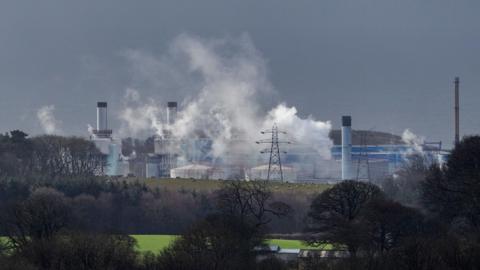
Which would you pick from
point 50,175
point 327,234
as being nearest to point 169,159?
point 50,175

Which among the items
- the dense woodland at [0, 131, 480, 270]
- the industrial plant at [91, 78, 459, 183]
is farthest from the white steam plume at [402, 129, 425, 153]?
the dense woodland at [0, 131, 480, 270]

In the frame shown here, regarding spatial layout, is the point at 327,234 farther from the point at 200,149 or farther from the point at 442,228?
the point at 200,149

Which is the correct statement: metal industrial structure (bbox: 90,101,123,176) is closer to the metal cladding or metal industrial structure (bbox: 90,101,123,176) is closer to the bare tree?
the metal cladding

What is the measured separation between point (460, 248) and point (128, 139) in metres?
58.9

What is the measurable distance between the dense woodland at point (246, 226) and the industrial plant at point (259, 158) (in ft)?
59.2

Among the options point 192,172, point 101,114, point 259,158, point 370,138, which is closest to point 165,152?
point 259,158

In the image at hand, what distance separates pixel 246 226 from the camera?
29453mm

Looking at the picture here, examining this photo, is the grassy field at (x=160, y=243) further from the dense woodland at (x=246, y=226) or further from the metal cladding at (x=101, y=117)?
the metal cladding at (x=101, y=117)

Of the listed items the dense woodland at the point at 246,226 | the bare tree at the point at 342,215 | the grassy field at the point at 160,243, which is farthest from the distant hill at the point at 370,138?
the bare tree at the point at 342,215

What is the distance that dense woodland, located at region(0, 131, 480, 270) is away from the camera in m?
26.1

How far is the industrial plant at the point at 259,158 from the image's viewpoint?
64.1m

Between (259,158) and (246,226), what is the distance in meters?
40.3

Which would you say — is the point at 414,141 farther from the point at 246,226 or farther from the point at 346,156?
the point at 246,226

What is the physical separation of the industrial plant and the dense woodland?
59.2 feet
